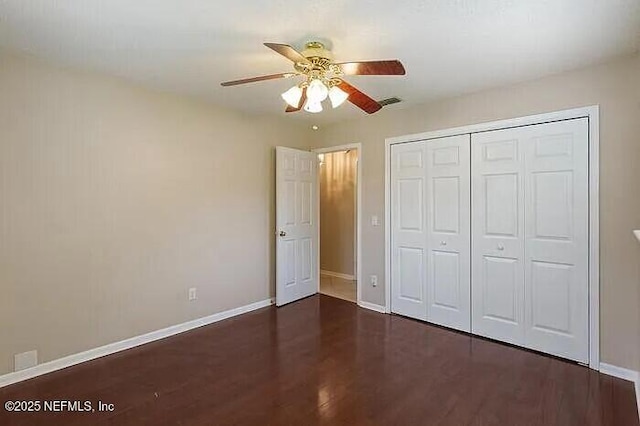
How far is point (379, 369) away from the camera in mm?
2682

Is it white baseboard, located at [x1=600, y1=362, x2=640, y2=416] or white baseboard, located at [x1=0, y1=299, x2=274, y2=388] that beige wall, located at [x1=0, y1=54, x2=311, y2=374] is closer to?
white baseboard, located at [x1=0, y1=299, x2=274, y2=388]

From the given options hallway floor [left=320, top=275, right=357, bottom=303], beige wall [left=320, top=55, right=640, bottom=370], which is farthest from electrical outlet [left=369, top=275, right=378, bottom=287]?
beige wall [left=320, top=55, right=640, bottom=370]

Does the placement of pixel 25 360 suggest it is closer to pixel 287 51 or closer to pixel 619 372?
pixel 287 51

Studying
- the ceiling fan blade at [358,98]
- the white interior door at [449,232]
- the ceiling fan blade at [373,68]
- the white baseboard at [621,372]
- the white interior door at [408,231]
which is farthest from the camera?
the white interior door at [408,231]

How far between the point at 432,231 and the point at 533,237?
922 millimetres

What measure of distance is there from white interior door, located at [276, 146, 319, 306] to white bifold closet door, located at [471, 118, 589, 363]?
207 centimetres

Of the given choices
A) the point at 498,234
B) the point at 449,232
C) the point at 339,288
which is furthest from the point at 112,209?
the point at 498,234

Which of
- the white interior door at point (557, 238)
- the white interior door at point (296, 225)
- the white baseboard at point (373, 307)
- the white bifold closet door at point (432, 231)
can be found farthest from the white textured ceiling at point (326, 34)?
the white baseboard at point (373, 307)

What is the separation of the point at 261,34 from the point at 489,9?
4.31ft

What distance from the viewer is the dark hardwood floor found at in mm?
2105

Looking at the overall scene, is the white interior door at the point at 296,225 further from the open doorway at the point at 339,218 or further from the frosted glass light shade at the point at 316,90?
the frosted glass light shade at the point at 316,90

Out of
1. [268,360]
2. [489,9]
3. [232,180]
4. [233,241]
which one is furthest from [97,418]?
[489,9]

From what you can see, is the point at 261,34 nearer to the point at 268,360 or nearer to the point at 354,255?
the point at 268,360

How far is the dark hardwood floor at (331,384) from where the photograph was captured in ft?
6.91
